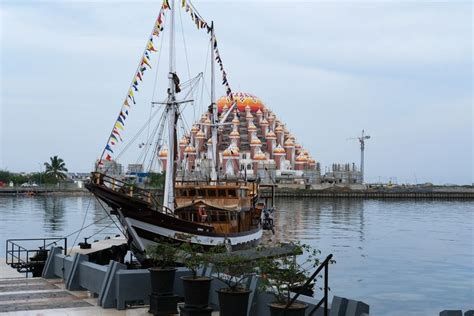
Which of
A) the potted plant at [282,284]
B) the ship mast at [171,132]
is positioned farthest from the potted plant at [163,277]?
the ship mast at [171,132]

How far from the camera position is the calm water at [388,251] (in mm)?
26438

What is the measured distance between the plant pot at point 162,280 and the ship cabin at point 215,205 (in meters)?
18.8

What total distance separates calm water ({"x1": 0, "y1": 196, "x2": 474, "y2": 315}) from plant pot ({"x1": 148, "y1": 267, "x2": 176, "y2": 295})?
43.7ft

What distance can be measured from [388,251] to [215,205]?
16776 mm

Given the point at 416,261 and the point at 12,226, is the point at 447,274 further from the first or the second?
the point at 12,226

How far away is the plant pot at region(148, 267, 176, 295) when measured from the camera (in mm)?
11637

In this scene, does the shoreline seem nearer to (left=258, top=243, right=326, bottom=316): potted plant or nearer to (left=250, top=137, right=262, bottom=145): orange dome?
(left=250, top=137, right=262, bottom=145): orange dome

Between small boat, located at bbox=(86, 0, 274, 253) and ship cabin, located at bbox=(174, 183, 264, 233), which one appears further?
ship cabin, located at bbox=(174, 183, 264, 233)

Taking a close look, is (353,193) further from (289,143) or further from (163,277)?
(163,277)

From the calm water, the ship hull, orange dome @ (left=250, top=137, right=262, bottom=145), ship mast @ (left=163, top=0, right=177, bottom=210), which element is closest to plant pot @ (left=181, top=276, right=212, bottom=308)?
the ship hull

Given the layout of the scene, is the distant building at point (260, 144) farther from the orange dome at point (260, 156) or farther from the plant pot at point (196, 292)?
the plant pot at point (196, 292)

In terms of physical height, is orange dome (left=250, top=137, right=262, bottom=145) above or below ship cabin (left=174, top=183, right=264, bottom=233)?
above

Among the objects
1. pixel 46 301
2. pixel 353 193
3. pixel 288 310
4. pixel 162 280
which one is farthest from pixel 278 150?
pixel 288 310

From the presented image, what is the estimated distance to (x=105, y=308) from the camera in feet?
40.9
